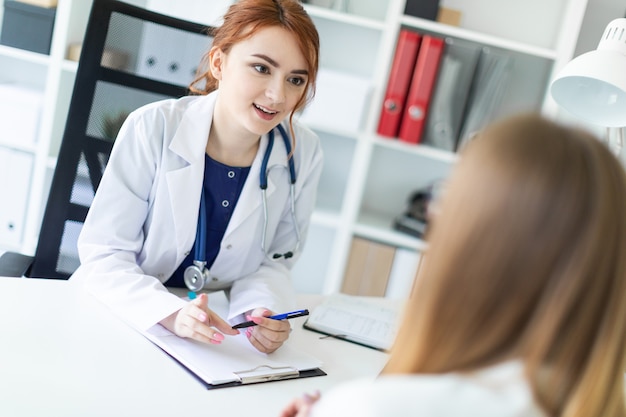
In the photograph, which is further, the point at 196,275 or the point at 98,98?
the point at 98,98

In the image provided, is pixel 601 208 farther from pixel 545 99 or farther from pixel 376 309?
pixel 545 99

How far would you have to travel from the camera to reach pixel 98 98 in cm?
164

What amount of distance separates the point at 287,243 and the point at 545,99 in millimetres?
1402

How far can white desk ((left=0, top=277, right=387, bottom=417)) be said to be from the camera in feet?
3.25

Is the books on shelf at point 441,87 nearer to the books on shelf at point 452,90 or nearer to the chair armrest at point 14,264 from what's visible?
the books on shelf at point 452,90

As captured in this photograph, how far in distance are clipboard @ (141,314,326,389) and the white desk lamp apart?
0.74 metres

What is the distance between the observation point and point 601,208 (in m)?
0.63

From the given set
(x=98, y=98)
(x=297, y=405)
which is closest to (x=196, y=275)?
(x=98, y=98)

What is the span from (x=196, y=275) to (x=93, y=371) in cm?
44

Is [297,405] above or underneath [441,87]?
underneath

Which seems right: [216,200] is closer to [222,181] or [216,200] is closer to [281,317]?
[222,181]

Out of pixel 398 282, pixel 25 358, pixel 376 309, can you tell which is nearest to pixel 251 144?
pixel 376 309

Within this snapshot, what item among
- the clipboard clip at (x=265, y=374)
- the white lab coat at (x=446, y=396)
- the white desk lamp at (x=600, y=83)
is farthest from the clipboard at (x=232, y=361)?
the white desk lamp at (x=600, y=83)

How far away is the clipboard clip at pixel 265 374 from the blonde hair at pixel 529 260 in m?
0.53
